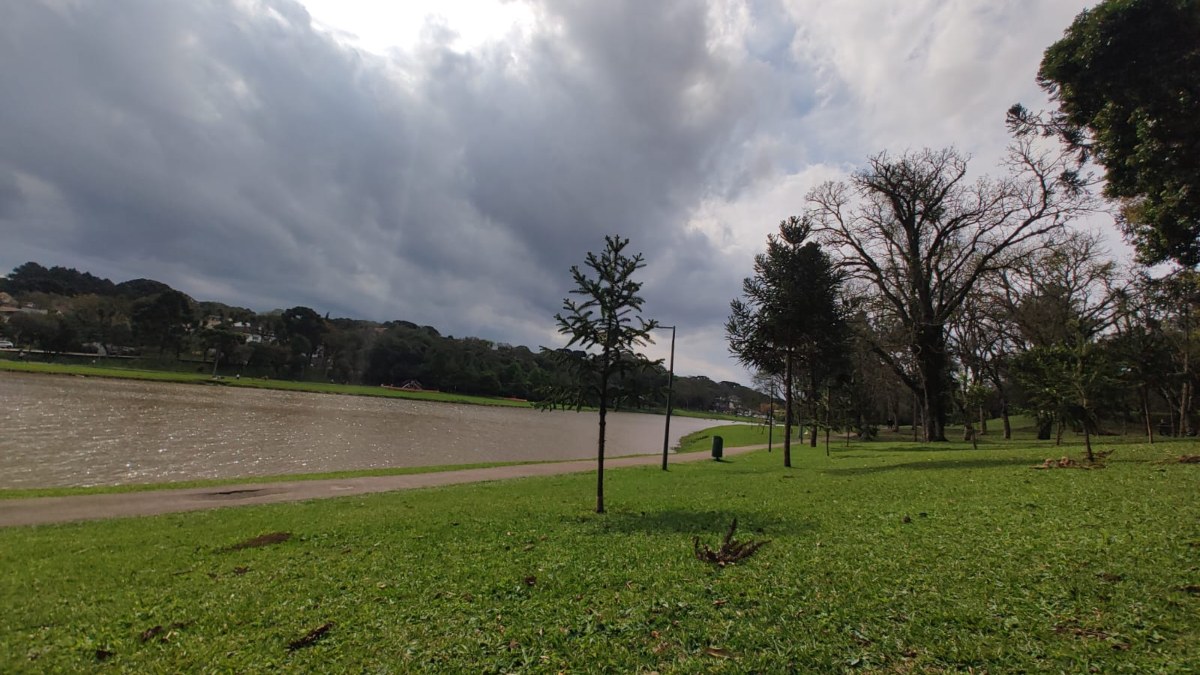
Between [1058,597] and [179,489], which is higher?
[1058,597]

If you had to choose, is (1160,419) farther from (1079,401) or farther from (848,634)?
(848,634)

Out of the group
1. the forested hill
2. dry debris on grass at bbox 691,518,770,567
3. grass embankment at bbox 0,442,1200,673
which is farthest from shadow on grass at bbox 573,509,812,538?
the forested hill

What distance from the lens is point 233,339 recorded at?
9231 centimetres

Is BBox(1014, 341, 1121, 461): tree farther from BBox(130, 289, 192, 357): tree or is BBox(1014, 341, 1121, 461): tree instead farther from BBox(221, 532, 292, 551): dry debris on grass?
BBox(130, 289, 192, 357): tree

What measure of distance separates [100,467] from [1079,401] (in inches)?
1078

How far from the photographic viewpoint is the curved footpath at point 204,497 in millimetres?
9531

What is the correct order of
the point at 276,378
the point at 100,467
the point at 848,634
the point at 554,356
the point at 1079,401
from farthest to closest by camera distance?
the point at 276,378
the point at 100,467
the point at 1079,401
the point at 554,356
the point at 848,634

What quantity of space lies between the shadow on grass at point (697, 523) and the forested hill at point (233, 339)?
64.4 m

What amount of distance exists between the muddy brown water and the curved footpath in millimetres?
4613

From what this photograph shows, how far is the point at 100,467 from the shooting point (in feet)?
53.9

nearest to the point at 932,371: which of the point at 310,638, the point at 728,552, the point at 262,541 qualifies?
the point at 728,552

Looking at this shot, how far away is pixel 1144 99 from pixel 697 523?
462 inches

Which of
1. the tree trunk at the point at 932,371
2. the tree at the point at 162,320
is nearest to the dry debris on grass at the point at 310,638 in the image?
the tree trunk at the point at 932,371

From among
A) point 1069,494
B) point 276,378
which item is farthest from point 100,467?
point 276,378
